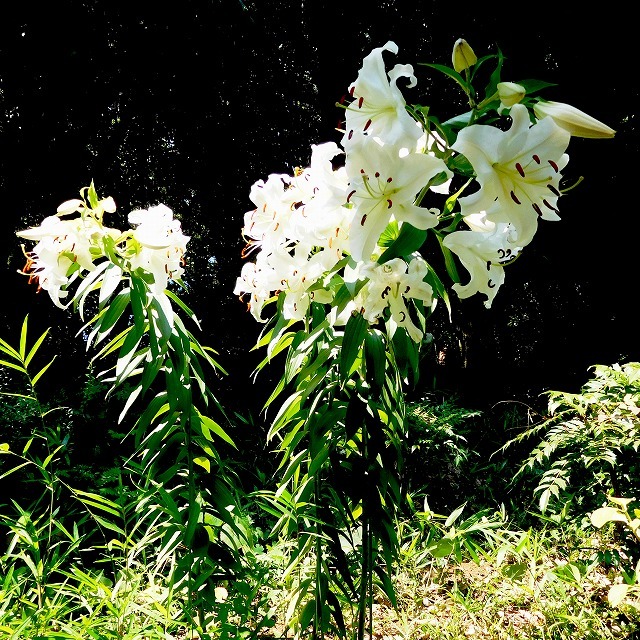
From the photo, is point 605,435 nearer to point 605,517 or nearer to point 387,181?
point 605,517

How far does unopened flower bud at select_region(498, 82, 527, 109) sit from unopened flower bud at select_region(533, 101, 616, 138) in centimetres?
5

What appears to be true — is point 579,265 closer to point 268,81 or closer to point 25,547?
point 268,81

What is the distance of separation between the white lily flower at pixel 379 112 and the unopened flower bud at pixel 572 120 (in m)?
0.12

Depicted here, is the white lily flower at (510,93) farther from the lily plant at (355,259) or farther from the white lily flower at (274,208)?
the white lily flower at (274,208)

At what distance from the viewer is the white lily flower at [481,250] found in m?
0.62

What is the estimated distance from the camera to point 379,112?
576 mm

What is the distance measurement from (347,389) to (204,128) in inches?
112

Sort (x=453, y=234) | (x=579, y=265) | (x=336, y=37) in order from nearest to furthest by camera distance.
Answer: (x=453, y=234)
(x=336, y=37)
(x=579, y=265)

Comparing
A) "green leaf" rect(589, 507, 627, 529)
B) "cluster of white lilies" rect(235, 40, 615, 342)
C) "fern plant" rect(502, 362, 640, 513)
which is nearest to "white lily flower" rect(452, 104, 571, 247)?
"cluster of white lilies" rect(235, 40, 615, 342)

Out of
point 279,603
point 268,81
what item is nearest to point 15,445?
point 279,603

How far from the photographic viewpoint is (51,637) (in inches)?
39.4

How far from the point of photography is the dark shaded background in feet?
9.76

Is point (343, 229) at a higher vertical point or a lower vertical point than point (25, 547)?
higher

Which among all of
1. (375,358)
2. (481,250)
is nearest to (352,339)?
(375,358)
